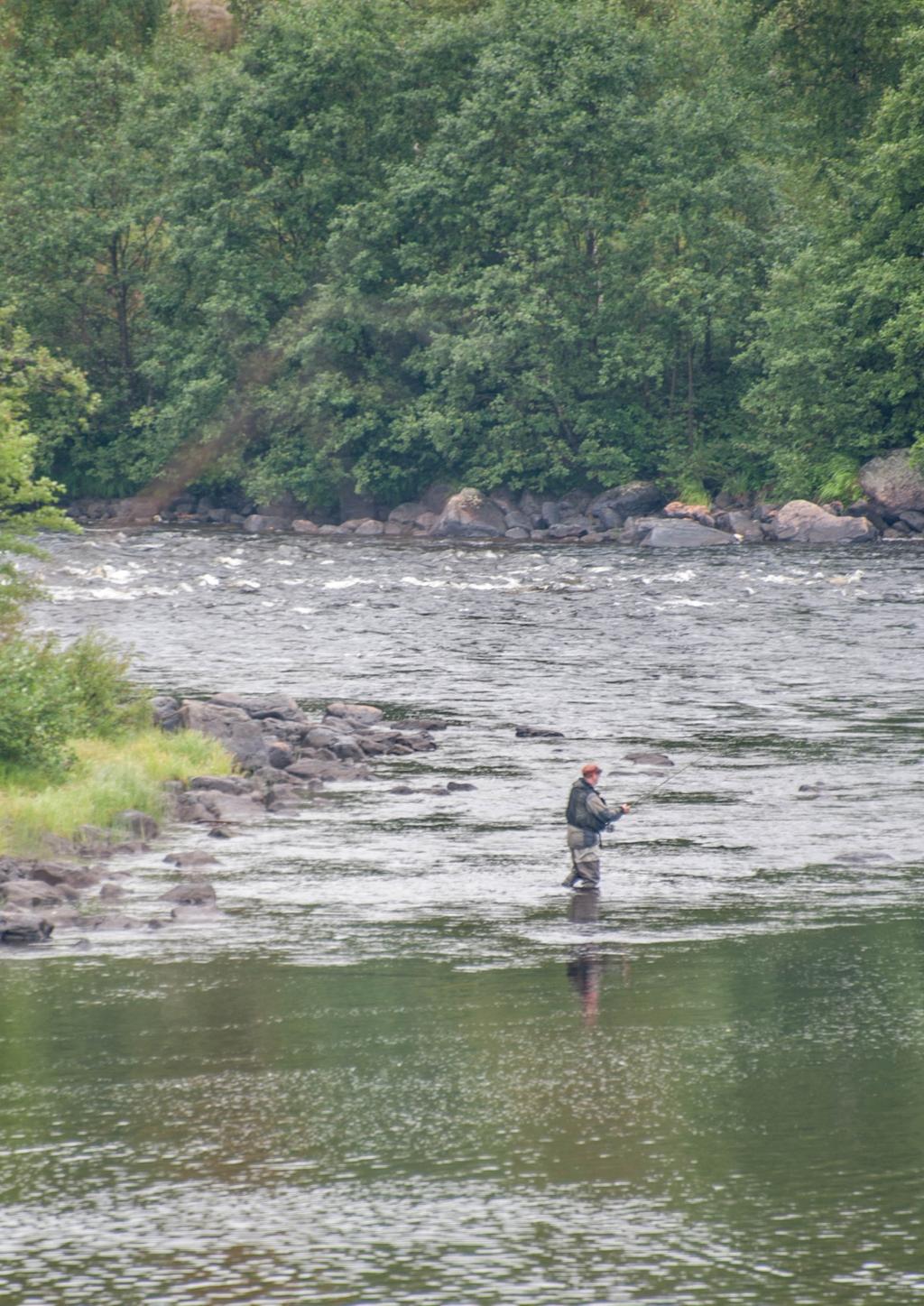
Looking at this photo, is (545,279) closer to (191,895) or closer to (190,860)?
(190,860)

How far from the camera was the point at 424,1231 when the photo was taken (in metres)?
13.6

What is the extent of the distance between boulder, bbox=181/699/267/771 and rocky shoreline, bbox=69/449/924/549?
38.1 metres

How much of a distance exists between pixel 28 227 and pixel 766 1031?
73932 millimetres

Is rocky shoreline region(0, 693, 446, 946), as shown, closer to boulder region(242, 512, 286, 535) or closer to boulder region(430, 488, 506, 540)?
boulder region(430, 488, 506, 540)

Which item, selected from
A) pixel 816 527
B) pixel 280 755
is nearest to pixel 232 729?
pixel 280 755

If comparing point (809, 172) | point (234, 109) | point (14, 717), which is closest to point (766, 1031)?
point (14, 717)

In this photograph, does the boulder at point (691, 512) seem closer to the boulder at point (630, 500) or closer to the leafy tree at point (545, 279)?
the boulder at point (630, 500)

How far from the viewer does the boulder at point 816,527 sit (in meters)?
69.2

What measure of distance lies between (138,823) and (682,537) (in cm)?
4580

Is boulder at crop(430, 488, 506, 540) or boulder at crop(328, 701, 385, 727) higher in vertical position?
boulder at crop(430, 488, 506, 540)

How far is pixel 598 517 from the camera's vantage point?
7769cm

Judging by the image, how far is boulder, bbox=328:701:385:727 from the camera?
35.7m

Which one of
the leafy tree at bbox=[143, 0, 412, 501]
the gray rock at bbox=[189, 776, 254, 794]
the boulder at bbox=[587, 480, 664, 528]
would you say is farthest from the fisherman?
the leafy tree at bbox=[143, 0, 412, 501]

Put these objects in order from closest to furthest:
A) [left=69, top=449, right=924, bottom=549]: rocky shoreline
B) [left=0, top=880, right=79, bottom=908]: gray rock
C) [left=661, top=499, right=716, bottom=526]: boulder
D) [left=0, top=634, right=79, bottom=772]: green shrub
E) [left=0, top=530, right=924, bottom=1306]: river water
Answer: [left=0, top=530, right=924, bottom=1306]: river water
[left=0, top=880, right=79, bottom=908]: gray rock
[left=0, top=634, right=79, bottom=772]: green shrub
[left=69, top=449, right=924, bottom=549]: rocky shoreline
[left=661, top=499, right=716, bottom=526]: boulder
